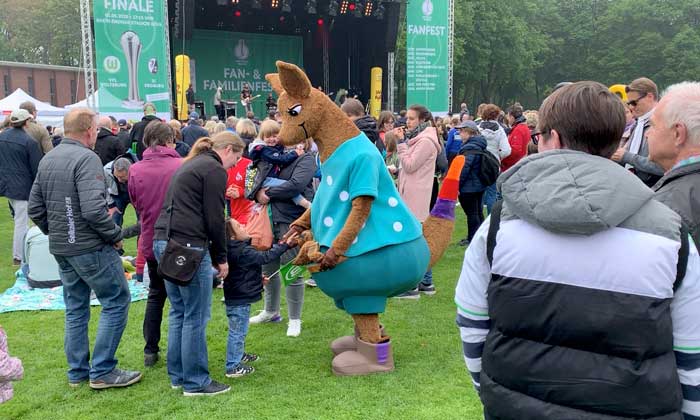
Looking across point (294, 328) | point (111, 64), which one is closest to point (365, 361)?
point (294, 328)

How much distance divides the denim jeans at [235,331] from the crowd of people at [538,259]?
0.04 ft

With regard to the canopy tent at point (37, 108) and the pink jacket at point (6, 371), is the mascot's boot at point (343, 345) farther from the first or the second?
the canopy tent at point (37, 108)

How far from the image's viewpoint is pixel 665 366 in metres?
1.53

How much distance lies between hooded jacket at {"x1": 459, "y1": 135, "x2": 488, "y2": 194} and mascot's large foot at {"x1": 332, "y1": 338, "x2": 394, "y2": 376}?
12.3 feet

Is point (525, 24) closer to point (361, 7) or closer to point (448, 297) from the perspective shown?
point (361, 7)

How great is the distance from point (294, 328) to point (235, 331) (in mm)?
992

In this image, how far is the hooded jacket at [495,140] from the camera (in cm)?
793

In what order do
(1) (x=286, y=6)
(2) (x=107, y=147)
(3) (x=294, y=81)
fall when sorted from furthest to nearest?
(1) (x=286, y=6) → (2) (x=107, y=147) → (3) (x=294, y=81)

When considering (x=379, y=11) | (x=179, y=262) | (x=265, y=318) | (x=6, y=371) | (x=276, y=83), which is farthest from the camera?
(x=379, y=11)

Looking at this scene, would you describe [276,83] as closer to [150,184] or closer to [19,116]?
[150,184]

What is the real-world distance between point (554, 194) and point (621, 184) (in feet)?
0.57

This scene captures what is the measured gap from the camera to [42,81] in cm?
4797

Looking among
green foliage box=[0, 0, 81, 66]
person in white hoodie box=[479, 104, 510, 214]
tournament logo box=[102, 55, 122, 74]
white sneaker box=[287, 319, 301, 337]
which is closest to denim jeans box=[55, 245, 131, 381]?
white sneaker box=[287, 319, 301, 337]

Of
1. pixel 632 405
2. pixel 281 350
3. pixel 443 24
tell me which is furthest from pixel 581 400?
pixel 443 24
